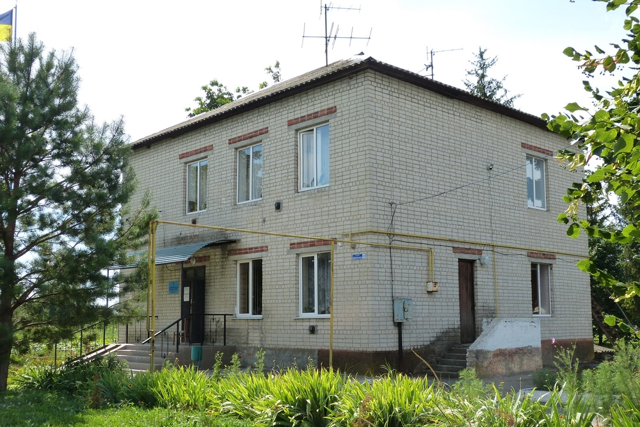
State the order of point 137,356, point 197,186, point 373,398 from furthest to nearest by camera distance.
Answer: point 197,186
point 137,356
point 373,398

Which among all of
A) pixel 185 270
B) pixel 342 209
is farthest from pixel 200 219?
pixel 342 209

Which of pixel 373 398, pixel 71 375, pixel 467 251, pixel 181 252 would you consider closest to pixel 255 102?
pixel 181 252

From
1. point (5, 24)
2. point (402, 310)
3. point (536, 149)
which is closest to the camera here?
point (402, 310)

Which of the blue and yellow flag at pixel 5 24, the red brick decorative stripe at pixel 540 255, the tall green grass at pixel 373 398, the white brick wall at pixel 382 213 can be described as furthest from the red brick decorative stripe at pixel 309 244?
the blue and yellow flag at pixel 5 24

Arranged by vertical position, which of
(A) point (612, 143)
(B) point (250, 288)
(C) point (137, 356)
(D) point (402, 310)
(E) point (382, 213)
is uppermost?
(E) point (382, 213)

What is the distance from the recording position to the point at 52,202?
12.0 meters

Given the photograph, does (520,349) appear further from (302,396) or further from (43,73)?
(43,73)

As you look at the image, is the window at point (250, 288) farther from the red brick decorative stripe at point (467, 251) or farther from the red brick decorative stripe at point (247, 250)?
the red brick decorative stripe at point (467, 251)

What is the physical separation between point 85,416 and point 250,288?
7.26 meters

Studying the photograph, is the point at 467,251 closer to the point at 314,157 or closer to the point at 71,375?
the point at 314,157

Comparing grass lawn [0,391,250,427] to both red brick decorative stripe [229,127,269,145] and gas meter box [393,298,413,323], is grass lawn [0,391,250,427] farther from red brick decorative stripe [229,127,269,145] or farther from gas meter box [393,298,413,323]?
red brick decorative stripe [229,127,269,145]

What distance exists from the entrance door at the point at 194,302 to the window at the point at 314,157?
4307mm

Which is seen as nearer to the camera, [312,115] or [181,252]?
[312,115]

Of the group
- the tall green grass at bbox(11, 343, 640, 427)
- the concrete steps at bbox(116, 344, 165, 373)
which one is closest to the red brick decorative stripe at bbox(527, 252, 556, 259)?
the tall green grass at bbox(11, 343, 640, 427)
